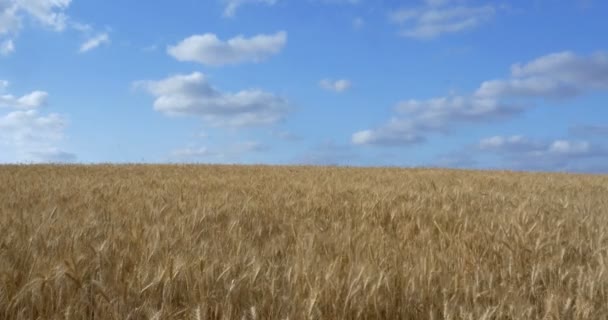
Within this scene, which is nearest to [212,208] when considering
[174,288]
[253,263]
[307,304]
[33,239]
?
[33,239]

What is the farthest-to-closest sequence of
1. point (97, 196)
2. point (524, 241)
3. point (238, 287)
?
point (97, 196) → point (524, 241) → point (238, 287)

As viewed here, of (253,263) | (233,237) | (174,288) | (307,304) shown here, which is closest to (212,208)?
(233,237)

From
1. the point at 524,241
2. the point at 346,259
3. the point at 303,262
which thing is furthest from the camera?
the point at 524,241

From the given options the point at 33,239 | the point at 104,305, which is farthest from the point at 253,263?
the point at 33,239

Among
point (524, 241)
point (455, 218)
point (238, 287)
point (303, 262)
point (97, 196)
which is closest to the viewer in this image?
point (238, 287)

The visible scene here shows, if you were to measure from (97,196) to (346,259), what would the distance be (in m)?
4.27

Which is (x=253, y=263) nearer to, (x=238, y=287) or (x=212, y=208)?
(x=238, y=287)

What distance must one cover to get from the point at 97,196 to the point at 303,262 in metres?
4.54

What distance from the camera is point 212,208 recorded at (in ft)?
17.9

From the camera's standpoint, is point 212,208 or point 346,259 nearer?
point 346,259

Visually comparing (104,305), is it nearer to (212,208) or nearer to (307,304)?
(307,304)

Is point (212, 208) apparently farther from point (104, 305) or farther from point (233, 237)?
point (104, 305)

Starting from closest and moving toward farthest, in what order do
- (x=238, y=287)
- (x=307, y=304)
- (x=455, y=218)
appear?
(x=307, y=304) < (x=238, y=287) < (x=455, y=218)

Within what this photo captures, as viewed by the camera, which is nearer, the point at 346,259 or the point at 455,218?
the point at 346,259
